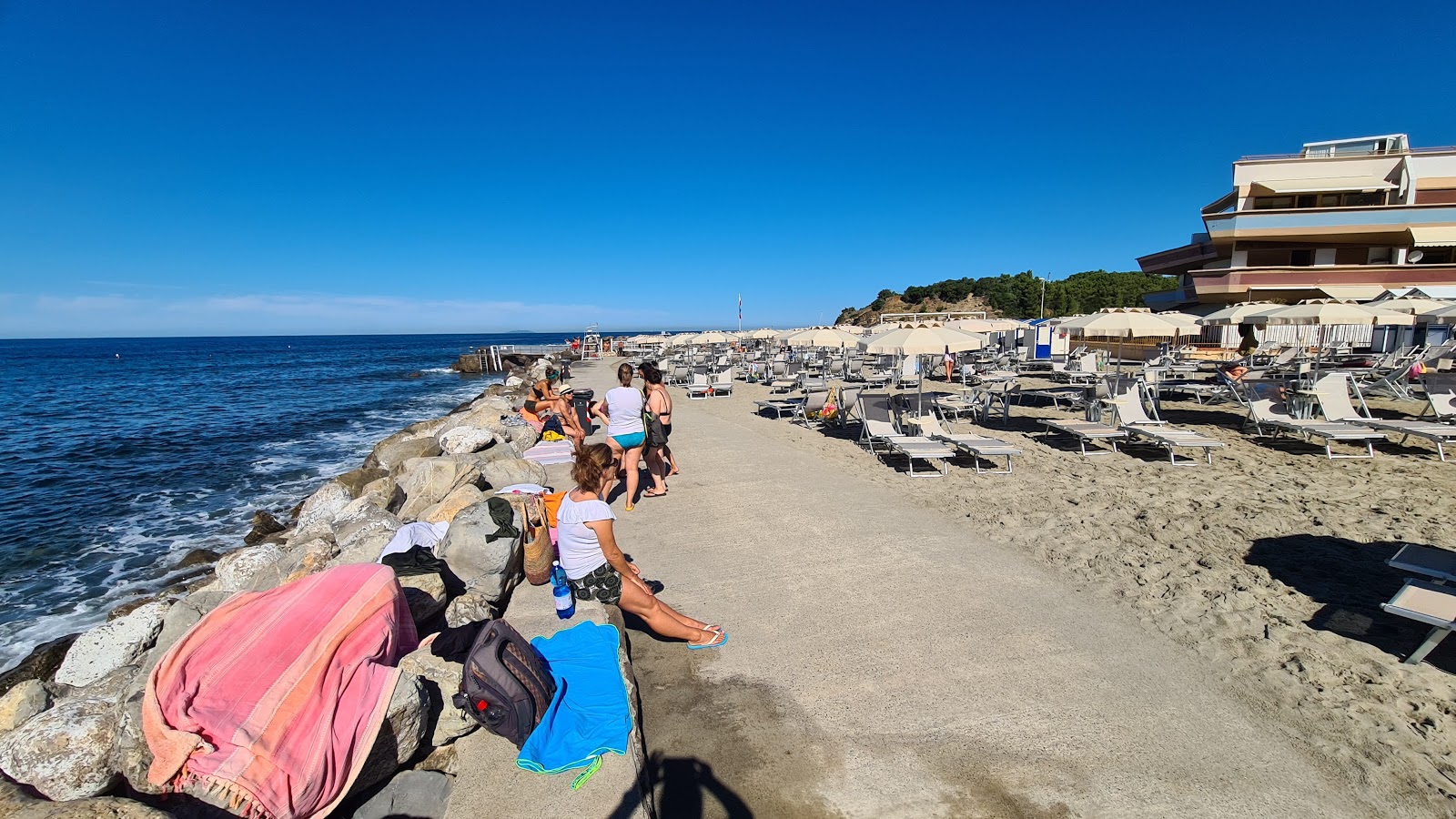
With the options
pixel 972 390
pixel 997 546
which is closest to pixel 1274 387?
pixel 972 390

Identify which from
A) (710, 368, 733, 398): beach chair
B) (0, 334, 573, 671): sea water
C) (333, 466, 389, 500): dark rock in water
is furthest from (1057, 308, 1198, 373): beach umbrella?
(0, 334, 573, 671): sea water

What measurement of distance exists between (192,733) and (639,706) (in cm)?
186

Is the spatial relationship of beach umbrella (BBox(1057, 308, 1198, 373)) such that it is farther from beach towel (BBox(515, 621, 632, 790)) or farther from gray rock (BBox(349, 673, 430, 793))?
gray rock (BBox(349, 673, 430, 793))

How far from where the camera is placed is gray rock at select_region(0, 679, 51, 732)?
12.8ft

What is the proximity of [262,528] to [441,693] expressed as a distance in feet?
25.8

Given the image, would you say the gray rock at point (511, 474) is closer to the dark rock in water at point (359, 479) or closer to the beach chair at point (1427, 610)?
the dark rock in water at point (359, 479)

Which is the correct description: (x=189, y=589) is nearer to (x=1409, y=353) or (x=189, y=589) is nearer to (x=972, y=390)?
(x=972, y=390)

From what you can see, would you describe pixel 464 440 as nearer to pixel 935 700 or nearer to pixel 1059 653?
pixel 935 700

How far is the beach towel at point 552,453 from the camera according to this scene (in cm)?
855

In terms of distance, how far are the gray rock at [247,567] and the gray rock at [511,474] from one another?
2.23 metres

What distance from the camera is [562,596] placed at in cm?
388

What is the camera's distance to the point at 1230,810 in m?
2.56

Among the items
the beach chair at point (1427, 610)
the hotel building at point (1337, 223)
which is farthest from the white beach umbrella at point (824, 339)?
the hotel building at point (1337, 223)

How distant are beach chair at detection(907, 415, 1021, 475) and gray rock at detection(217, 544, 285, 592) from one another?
7886 millimetres
